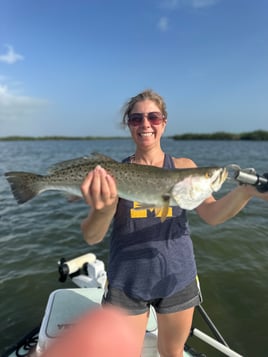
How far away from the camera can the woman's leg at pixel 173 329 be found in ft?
9.89

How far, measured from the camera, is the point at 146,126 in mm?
3242

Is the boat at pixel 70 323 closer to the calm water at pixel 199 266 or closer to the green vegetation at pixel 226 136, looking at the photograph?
the calm water at pixel 199 266

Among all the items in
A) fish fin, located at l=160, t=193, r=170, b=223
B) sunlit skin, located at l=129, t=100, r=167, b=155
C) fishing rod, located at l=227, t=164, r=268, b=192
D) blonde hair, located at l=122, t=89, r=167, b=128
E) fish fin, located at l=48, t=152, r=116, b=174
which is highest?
blonde hair, located at l=122, t=89, r=167, b=128

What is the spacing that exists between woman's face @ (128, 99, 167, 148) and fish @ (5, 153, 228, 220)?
1.06ft

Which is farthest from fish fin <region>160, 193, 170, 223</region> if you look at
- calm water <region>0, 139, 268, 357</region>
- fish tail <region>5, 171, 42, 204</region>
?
calm water <region>0, 139, 268, 357</region>

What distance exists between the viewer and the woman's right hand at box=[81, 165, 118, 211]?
109 inches

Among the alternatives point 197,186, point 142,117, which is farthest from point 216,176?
point 142,117

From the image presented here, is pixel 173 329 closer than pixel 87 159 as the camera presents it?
Yes

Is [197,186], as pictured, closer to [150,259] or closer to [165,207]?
[165,207]

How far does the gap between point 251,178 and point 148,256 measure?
1236 millimetres

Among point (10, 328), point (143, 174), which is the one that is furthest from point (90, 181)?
point (10, 328)

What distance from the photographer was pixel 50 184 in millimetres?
3359

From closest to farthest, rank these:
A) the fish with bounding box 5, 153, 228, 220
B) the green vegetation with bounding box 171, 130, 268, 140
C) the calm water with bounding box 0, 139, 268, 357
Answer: the fish with bounding box 5, 153, 228, 220
the calm water with bounding box 0, 139, 268, 357
the green vegetation with bounding box 171, 130, 268, 140

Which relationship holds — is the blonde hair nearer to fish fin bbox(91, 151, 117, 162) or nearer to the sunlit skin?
the sunlit skin
